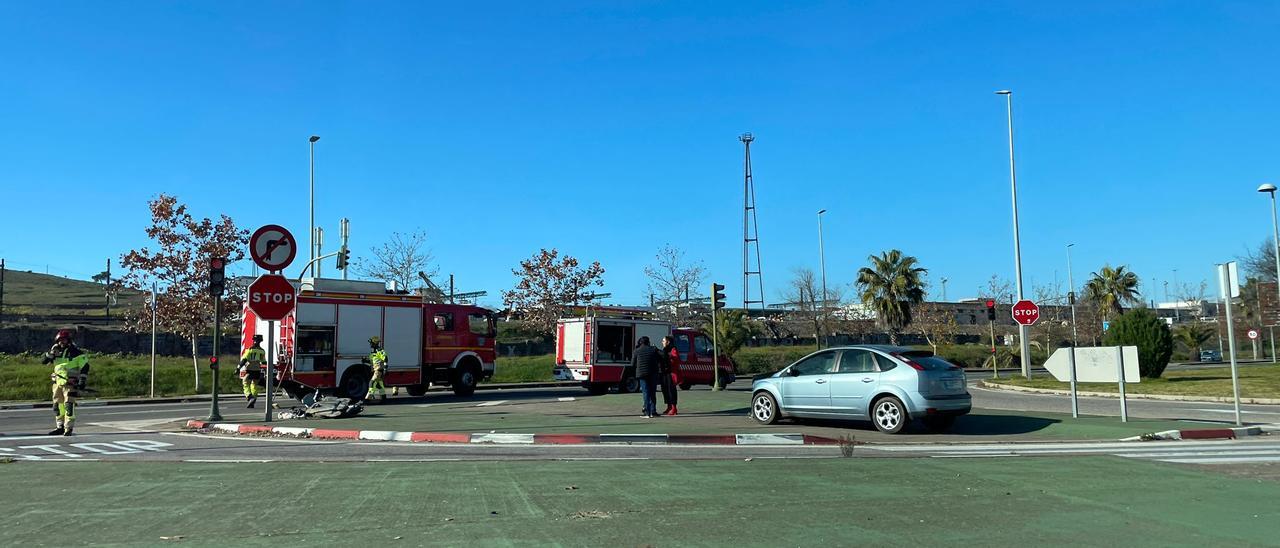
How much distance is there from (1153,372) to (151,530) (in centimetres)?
3163

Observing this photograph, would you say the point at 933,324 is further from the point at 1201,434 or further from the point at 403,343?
the point at 1201,434

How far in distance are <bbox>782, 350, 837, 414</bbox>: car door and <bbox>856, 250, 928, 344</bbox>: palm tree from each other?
38415 millimetres

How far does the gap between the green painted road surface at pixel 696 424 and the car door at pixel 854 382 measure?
43 cm

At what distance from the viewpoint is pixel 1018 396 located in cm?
2627

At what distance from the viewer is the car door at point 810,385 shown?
1404 centimetres

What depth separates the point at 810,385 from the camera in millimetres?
14227

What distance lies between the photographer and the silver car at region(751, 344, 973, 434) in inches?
511

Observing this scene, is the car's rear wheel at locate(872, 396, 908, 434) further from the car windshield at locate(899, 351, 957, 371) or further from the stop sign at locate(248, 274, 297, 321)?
the stop sign at locate(248, 274, 297, 321)

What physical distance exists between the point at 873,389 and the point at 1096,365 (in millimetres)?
4791

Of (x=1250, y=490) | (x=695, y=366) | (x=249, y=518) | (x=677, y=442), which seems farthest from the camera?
(x=695, y=366)

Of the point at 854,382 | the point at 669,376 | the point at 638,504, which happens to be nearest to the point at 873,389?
the point at 854,382

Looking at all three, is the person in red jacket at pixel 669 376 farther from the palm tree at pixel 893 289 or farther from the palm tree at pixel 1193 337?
the palm tree at pixel 1193 337

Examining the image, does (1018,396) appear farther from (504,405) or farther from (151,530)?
(151,530)

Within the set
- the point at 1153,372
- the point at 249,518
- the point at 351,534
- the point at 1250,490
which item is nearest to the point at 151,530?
the point at 249,518
